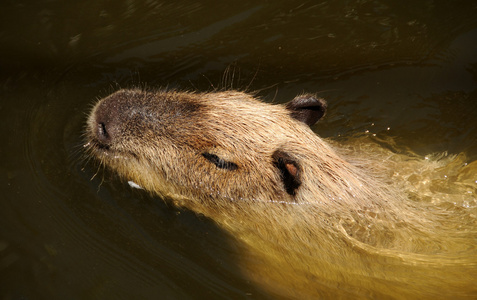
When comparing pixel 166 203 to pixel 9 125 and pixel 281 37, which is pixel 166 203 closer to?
pixel 9 125

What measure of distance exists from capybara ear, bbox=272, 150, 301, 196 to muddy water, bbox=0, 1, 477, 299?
0.71 m

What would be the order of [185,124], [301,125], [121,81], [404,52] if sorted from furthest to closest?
[404,52] → [121,81] → [301,125] → [185,124]

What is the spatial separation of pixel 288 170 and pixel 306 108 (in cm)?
67

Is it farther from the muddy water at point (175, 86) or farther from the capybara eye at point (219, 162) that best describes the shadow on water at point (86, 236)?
the capybara eye at point (219, 162)

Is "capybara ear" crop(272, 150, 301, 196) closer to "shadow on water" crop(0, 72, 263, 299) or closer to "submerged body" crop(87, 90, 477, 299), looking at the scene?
"submerged body" crop(87, 90, 477, 299)

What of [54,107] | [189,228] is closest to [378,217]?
[189,228]

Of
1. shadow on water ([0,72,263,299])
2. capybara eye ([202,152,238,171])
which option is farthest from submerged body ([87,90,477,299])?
shadow on water ([0,72,263,299])

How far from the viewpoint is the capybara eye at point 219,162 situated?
332cm

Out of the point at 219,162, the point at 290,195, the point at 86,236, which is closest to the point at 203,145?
the point at 219,162

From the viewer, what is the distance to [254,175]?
3365 mm

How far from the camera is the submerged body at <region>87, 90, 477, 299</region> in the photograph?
3.33 metres

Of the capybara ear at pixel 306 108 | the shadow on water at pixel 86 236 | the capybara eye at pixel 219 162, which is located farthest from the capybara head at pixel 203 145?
the shadow on water at pixel 86 236

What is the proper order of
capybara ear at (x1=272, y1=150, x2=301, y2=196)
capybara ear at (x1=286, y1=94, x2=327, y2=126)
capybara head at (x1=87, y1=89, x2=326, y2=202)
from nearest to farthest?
capybara ear at (x1=272, y1=150, x2=301, y2=196) → capybara head at (x1=87, y1=89, x2=326, y2=202) → capybara ear at (x1=286, y1=94, x2=327, y2=126)

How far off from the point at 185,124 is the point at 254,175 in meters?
0.60
